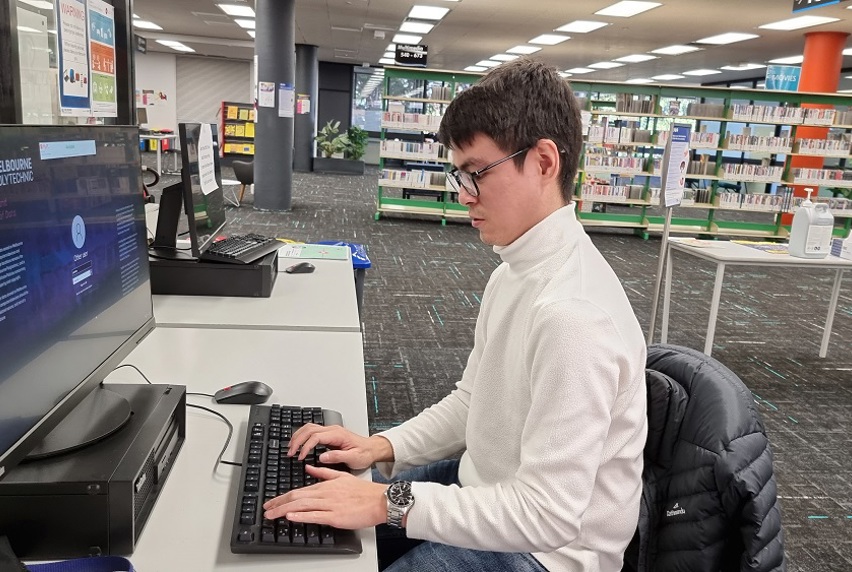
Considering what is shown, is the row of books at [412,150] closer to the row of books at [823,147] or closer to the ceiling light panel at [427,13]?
the ceiling light panel at [427,13]

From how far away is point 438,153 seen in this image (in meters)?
8.86

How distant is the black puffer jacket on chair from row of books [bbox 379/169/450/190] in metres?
7.82

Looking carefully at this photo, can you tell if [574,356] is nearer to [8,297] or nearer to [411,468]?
[411,468]

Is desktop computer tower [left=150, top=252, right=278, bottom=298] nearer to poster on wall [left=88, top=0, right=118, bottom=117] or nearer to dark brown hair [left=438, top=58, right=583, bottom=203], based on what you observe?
poster on wall [left=88, top=0, right=118, bottom=117]

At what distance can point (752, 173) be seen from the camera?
8.97 meters

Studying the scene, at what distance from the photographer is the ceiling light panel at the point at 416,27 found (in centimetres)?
1125

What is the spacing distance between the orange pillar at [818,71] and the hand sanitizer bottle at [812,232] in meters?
6.33

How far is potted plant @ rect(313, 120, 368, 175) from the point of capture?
592 inches

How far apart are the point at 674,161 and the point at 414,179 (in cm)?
569

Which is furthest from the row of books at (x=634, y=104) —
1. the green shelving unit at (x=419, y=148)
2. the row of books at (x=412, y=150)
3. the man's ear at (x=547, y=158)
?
the man's ear at (x=547, y=158)

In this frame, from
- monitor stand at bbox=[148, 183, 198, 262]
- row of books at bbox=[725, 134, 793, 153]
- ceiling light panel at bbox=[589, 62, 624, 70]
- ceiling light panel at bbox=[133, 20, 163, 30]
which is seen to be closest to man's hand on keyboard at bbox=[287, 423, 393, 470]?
monitor stand at bbox=[148, 183, 198, 262]

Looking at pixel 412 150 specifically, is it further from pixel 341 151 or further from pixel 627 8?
pixel 341 151

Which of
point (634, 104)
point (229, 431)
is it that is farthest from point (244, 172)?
point (229, 431)

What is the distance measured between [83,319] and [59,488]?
28 cm
